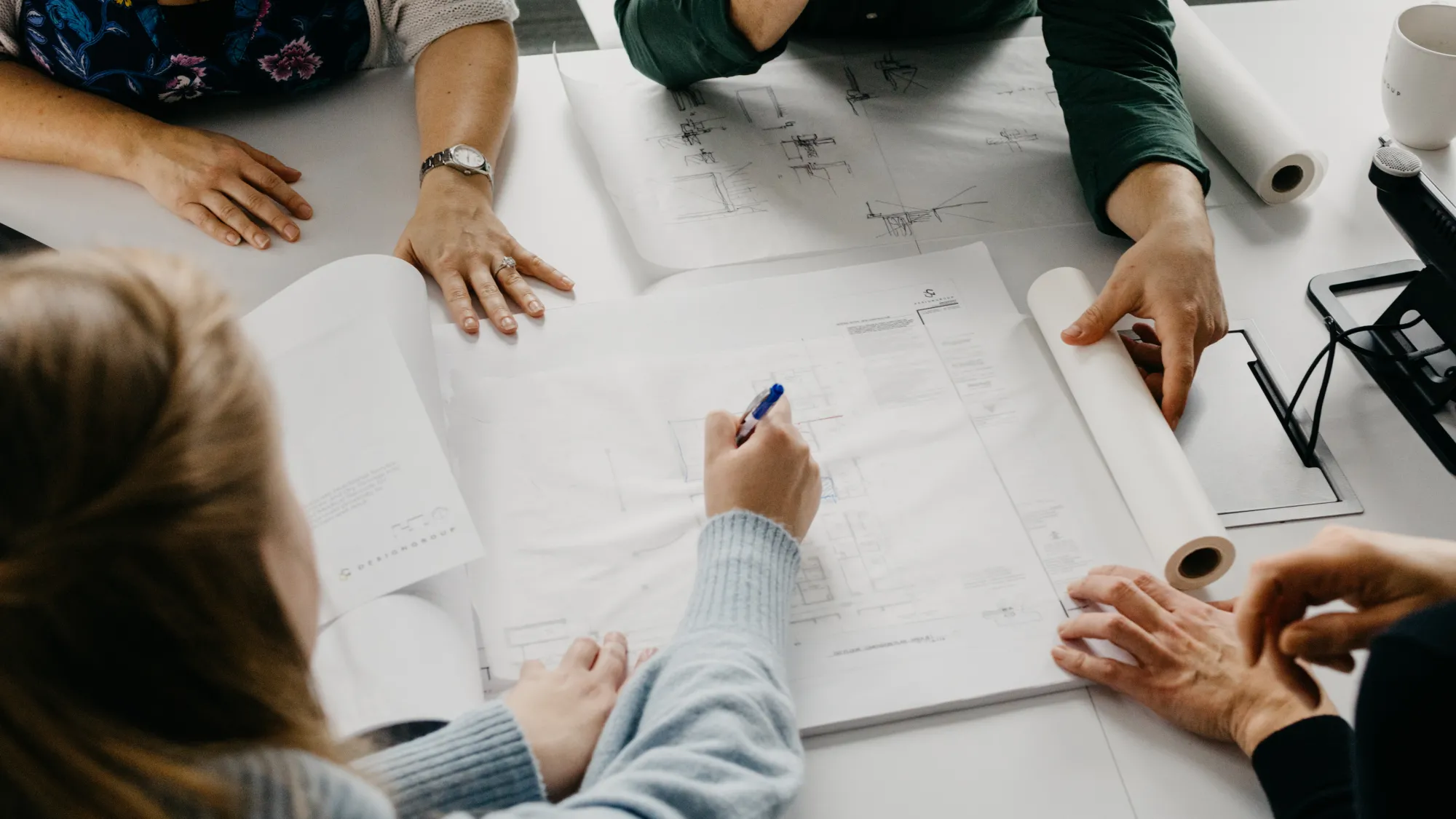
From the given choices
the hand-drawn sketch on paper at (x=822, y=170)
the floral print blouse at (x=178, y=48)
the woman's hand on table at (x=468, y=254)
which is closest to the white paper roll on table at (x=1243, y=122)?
the hand-drawn sketch on paper at (x=822, y=170)

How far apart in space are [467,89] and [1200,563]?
0.86 meters

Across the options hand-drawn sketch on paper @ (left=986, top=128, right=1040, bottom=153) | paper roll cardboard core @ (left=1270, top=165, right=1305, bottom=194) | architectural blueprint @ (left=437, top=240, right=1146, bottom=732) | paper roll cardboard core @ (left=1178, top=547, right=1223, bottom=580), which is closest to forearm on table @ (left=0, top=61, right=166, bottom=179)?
architectural blueprint @ (left=437, top=240, right=1146, bottom=732)

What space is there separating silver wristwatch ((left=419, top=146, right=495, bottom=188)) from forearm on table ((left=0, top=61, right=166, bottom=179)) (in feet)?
0.96

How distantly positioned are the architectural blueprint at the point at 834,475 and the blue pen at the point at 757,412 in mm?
48

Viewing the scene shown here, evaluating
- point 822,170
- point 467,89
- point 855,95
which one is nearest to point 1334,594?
point 822,170

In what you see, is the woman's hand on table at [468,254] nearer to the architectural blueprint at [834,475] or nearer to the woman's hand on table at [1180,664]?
the architectural blueprint at [834,475]

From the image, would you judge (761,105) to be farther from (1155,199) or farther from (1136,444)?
(1136,444)

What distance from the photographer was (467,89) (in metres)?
1.13

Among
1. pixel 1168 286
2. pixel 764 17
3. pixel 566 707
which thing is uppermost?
pixel 764 17

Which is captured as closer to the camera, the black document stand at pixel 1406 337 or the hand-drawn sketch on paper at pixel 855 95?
the black document stand at pixel 1406 337

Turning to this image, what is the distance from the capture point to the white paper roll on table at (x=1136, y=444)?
0.78 metres

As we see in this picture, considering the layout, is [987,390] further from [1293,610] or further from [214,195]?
[214,195]

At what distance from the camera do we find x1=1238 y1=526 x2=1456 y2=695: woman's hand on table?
2.12 feet

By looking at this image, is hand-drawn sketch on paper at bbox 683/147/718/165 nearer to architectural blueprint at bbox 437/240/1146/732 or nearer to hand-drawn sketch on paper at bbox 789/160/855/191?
hand-drawn sketch on paper at bbox 789/160/855/191
